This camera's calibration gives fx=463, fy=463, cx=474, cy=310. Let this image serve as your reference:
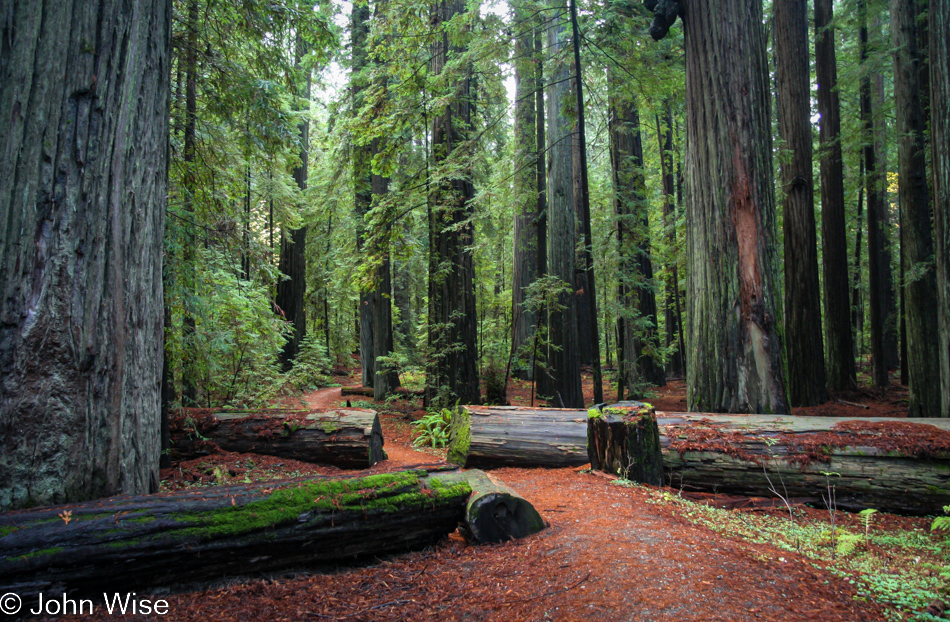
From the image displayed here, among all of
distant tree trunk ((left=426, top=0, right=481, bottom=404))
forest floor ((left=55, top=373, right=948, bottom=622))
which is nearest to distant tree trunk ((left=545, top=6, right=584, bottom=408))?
distant tree trunk ((left=426, top=0, right=481, bottom=404))

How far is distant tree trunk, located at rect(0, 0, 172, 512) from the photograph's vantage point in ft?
9.88

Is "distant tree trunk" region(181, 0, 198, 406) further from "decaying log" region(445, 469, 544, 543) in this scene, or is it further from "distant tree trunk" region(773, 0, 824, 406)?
"distant tree trunk" region(773, 0, 824, 406)

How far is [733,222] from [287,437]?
21.7 ft

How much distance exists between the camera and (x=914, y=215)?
27.2 ft

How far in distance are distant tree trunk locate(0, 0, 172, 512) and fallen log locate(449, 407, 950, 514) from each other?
5.06m

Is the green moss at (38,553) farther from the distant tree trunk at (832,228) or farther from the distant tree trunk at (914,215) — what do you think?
the distant tree trunk at (832,228)

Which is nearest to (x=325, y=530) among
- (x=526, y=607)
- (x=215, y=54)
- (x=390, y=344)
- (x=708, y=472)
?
(x=526, y=607)

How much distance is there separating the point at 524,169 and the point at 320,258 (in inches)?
547

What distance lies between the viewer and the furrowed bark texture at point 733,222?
5.84 meters

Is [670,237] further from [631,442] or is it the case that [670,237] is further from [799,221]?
[631,442]

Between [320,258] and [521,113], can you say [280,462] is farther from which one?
[320,258]

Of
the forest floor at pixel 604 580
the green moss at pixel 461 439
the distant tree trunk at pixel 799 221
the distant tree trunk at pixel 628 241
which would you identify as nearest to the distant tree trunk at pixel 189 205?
the green moss at pixel 461 439

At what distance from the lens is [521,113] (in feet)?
37.8

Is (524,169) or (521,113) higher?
(521,113)
